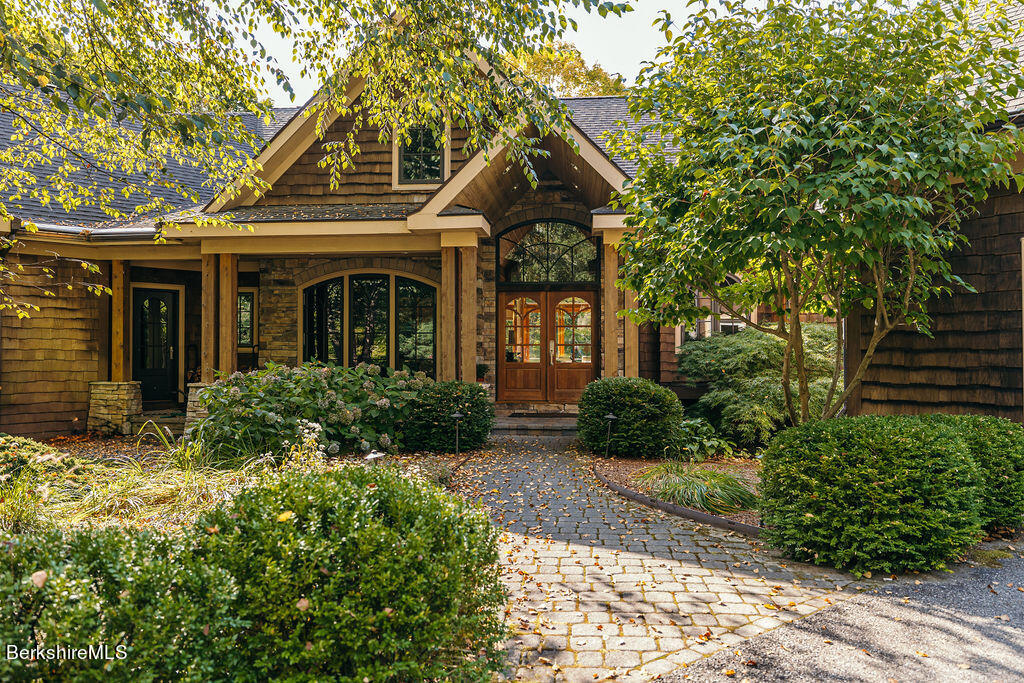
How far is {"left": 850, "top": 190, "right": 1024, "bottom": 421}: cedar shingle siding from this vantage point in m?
5.59

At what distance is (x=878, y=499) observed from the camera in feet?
12.2

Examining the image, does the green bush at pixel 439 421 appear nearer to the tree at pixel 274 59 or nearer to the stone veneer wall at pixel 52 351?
the tree at pixel 274 59

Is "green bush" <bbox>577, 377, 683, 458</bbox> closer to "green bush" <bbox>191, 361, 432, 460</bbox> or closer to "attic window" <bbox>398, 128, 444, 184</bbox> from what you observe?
"green bush" <bbox>191, 361, 432, 460</bbox>

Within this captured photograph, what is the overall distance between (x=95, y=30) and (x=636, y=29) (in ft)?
16.1

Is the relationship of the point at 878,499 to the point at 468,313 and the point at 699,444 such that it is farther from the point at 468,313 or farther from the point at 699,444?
the point at 468,313

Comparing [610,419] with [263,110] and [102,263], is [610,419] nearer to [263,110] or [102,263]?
[263,110]

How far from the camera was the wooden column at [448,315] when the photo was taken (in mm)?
8664

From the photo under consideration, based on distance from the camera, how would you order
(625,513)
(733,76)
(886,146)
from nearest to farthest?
→ 1. (886,146)
2. (733,76)
3. (625,513)

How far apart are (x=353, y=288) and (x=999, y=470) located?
364 inches

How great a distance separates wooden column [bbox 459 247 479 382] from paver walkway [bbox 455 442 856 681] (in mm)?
3208

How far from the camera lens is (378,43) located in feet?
17.4

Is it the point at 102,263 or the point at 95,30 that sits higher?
the point at 95,30

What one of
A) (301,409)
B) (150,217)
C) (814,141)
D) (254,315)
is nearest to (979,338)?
(814,141)

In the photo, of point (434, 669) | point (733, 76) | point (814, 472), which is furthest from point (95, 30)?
point (814, 472)
